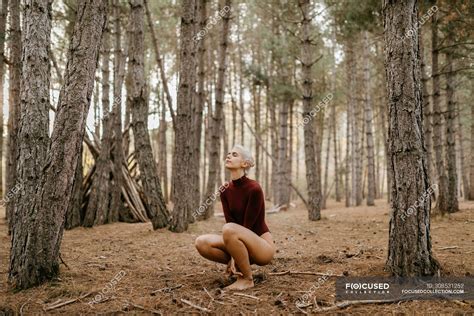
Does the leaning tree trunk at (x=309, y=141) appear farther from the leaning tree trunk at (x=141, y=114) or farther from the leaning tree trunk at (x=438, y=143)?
the leaning tree trunk at (x=141, y=114)

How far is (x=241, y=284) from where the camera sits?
3143 millimetres

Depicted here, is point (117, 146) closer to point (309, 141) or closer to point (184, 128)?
point (184, 128)

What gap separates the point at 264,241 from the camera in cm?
327

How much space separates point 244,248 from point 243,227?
175 mm

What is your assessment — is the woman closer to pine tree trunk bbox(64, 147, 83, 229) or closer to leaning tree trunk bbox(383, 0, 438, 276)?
leaning tree trunk bbox(383, 0, 438, 276)

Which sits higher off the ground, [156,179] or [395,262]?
[156,179]

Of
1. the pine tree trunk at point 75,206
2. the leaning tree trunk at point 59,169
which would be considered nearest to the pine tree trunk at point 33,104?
the leaning tree trunk at point 59,169

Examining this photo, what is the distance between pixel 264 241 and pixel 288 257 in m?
1.40

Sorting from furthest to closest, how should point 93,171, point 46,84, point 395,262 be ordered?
point 93,171 < point 46,84 < point 395,262

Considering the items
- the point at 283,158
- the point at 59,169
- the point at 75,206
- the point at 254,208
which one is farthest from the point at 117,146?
the point at 283,158

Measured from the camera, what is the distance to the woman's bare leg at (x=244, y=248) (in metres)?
3.09

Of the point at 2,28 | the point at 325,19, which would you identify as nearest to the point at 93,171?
the point at 2,28

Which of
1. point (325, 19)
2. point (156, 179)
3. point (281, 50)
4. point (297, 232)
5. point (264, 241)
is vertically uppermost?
point (325, 19)

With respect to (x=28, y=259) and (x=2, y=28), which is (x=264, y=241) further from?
(x=2, y=28)
